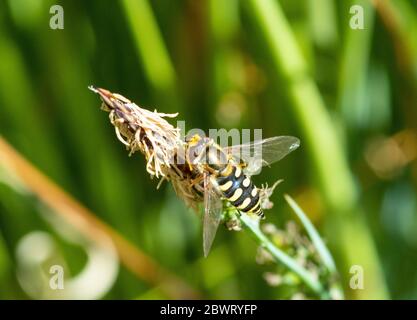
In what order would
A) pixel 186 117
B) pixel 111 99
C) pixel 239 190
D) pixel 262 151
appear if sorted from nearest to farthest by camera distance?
pixel 111 99, pixel 239 190, pixel 262 151, pixel 186 117

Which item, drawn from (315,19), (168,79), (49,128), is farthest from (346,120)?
(49,128)

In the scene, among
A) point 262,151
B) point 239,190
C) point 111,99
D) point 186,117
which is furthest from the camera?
point 186,117

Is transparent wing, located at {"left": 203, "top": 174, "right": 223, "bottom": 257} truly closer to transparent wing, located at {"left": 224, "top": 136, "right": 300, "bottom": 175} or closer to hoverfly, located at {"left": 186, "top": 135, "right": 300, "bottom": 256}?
hoverfly, located at {"left": 186, "top": 135, "right": 300, "bottom": 256}

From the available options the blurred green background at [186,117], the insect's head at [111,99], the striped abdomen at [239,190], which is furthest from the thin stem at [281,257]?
the blurred green background at [186,117]

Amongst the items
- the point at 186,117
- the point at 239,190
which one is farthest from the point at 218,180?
the point at 186,117

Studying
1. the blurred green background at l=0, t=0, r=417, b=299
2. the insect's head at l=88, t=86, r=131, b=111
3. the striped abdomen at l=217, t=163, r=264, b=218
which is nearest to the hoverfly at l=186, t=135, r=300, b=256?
the striped abdomen at l=217, t=163, r=264, b=218

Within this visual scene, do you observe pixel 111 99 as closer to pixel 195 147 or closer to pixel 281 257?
pixel 195 147

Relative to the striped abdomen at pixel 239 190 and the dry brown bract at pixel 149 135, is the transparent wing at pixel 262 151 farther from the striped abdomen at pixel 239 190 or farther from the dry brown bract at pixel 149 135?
the dry brown bract at pixel 149 135
